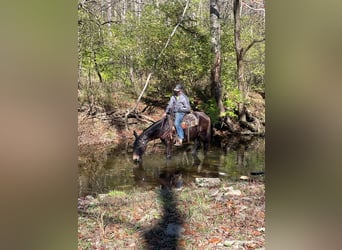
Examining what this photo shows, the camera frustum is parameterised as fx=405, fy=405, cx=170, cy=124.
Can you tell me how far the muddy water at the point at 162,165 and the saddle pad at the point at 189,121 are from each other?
0.76ft

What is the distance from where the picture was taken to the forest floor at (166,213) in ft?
13.9

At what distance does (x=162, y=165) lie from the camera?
14.8 feet

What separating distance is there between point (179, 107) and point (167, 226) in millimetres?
1299

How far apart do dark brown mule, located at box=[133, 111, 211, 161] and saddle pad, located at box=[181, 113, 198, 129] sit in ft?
0.11

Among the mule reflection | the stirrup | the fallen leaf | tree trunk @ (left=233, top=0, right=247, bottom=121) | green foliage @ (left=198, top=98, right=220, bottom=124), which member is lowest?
the fallen leaf

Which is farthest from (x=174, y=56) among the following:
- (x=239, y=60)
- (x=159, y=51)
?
(x=239, y=60)

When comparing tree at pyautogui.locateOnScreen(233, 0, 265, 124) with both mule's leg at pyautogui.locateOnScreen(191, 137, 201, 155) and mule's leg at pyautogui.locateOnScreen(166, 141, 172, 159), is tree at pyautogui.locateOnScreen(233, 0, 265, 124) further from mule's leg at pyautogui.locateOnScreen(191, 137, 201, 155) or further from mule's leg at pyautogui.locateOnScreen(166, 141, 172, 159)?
mule's leg at pyautogui.locateOnScreen(166, 141, 172, 159)

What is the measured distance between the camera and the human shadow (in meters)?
4.24

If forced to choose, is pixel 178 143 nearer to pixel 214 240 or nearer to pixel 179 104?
pixel 179 104

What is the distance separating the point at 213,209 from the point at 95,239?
128 cm

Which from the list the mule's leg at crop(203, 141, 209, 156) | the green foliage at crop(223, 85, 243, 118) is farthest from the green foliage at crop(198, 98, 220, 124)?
the mule's leg at crop(203, 141, 209, 156)

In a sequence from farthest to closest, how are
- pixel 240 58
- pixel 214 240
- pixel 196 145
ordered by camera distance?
1. pixel 196 145
2. pixel 240 58
3. pixel 214 240
